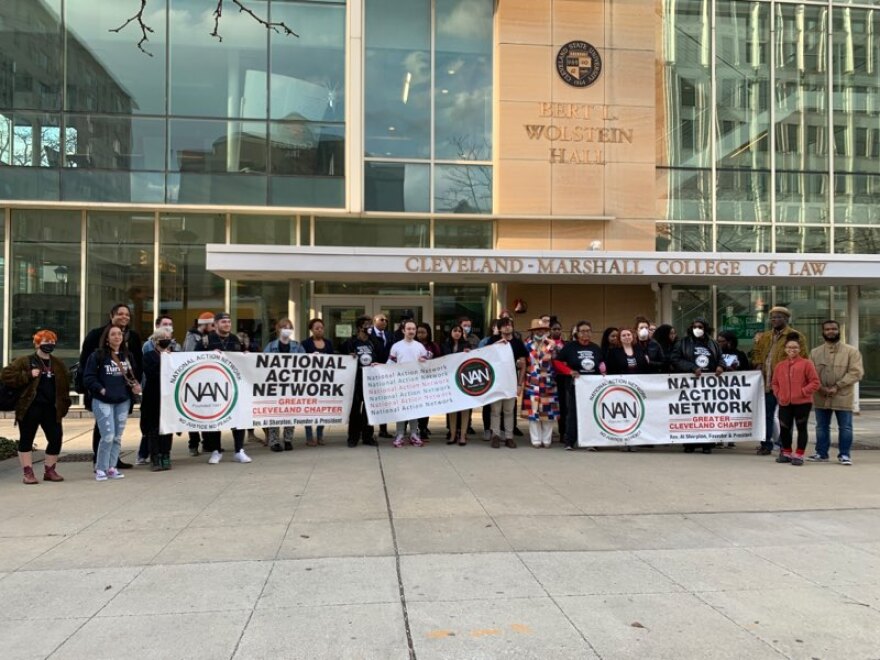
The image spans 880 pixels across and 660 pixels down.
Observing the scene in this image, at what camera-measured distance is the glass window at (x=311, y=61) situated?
14422mm

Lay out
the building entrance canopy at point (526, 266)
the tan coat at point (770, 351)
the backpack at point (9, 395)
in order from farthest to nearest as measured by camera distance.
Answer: the building entrance canopy at point (526, 266) → the tan coat at point (770, 351) → the backpack at point (9, 395)

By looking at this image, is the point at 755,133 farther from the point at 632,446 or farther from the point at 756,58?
the point at 632,446

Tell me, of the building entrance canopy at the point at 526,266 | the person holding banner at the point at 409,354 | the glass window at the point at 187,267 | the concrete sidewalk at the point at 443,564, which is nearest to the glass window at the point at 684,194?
the building entrance canopy at the point at 526,266

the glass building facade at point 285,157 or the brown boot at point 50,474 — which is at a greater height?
the glass building facade at point 285,157

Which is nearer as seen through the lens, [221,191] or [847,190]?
[221,191]

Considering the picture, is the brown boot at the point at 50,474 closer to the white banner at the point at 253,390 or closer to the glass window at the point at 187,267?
the white banner at the point at 253,390

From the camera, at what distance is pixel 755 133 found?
16.2 metres

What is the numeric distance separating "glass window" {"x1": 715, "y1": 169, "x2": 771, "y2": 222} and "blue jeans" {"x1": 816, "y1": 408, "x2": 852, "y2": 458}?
325 inches

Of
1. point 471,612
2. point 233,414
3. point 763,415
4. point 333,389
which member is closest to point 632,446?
point 763,415

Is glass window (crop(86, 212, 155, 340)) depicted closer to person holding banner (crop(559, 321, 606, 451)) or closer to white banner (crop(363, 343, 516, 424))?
white banner (crop(363, 343, 516, 424))

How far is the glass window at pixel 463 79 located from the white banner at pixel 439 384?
22.6ft

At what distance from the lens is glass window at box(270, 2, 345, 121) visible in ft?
47.3

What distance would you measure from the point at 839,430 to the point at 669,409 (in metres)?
2.15

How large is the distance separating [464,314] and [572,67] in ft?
20.6
